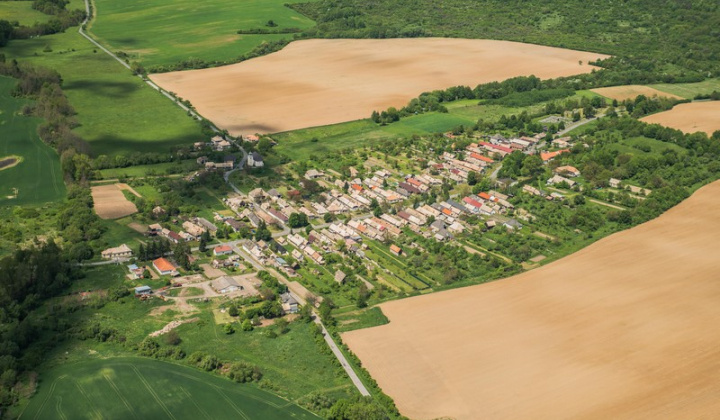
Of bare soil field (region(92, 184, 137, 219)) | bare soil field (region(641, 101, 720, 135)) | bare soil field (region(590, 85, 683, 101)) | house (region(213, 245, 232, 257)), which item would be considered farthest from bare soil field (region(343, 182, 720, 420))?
bare soil field (region(590, 85, 683, 101))

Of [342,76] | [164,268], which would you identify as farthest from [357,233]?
[342,76]

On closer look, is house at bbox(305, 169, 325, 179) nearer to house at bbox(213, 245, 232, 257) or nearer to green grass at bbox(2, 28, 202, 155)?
green grass at bbox(2, 28, 202, 155)

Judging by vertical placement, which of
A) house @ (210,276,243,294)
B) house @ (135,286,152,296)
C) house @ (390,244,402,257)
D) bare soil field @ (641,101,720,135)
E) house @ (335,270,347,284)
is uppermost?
bare soil field @ (641,101,720,135)

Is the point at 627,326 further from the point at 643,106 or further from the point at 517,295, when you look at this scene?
the point at 643,106

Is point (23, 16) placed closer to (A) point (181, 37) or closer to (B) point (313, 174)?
(A) point (181, 37)

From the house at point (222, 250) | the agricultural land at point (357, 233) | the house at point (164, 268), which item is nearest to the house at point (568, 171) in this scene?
the agricultural land at point (357, 233)

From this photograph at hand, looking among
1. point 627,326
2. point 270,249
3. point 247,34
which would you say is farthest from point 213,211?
point 247,34

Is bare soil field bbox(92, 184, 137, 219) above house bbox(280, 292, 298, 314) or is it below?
above
